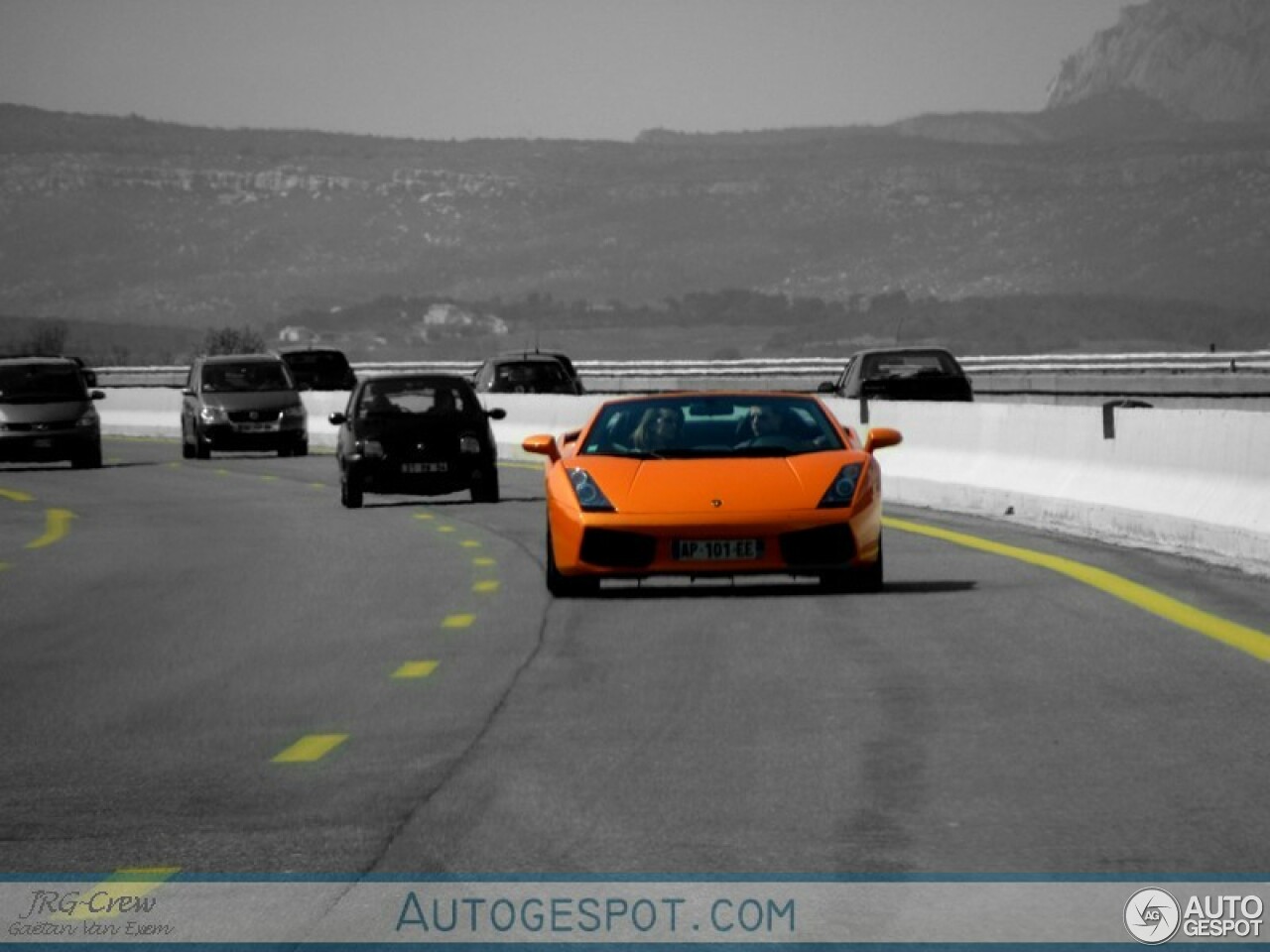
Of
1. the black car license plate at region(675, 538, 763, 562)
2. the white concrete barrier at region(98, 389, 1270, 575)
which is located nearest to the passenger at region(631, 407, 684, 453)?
the black car license plate at region(675, 538, 763, 562)

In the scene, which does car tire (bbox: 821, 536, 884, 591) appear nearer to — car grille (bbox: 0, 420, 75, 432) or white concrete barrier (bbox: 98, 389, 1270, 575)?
white concrete barrier (bbox: 98, 389, 1270, 575)

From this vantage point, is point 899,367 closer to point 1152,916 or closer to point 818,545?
point 818,545

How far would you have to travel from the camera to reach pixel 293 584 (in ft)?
58.6

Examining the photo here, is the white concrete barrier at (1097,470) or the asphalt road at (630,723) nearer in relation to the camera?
the asphalt road at (630,723)

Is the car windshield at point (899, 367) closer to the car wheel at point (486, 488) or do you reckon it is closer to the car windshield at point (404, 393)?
the car windshield at point (404, 393)

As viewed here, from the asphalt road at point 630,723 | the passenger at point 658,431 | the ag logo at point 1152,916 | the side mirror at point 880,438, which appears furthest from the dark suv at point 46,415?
the ag logo at point 1152,916

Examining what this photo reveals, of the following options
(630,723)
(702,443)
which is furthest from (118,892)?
(702,443)

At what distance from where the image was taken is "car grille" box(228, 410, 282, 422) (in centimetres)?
4038

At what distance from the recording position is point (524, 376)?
153ft

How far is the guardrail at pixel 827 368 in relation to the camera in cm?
7069

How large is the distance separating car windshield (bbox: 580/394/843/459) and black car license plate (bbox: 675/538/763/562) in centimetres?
88

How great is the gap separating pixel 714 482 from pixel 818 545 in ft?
2.29

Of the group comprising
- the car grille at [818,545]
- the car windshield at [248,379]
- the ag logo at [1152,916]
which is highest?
the ag logo at [1152,916]

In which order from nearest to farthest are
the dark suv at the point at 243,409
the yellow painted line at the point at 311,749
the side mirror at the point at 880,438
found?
the yellow painted line at the point at 311,749 → the side mirror at the point at 880,438 → the dark suv at the point at 243,409
